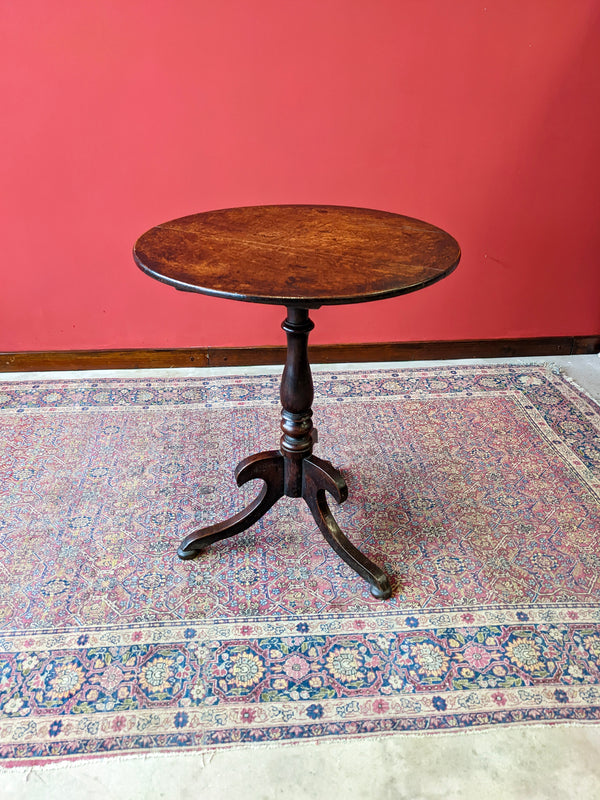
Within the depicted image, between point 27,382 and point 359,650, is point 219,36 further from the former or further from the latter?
point 359,650

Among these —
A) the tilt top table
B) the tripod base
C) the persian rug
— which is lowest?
the persian rug

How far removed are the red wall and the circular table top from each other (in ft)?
3.02

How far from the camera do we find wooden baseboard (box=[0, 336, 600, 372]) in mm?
3164

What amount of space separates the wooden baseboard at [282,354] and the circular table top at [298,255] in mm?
1215

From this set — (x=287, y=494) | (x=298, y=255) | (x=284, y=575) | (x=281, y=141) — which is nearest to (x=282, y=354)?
(x=281, y=141)

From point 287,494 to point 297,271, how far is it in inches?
31.8

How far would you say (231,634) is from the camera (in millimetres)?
1791

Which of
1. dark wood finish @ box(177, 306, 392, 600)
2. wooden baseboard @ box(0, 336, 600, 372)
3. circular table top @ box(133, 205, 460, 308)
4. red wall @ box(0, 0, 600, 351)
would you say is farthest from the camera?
wooden baseboard @ box(0, 336, 600, 372)

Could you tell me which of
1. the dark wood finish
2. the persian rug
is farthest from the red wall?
the dark wood finish

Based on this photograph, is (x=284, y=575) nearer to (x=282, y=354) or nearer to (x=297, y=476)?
(x=297, y=476)

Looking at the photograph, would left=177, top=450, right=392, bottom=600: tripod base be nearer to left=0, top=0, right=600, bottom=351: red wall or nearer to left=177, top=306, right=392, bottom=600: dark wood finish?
left=177, top=306, right=392, bottom=600: dark wood finish

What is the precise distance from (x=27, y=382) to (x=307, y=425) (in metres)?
1.74

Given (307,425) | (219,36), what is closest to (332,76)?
(219,36)

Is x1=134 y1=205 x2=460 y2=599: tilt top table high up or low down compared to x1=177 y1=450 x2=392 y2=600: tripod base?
up
